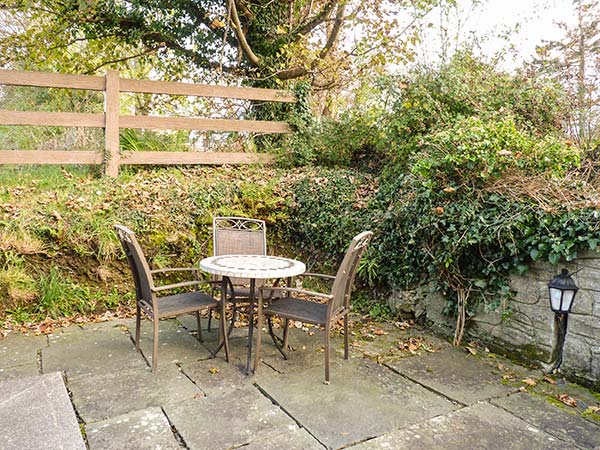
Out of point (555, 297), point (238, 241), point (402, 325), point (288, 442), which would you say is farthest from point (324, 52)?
point (288, 442)

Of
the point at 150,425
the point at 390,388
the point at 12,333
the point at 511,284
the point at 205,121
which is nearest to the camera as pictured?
the point at 150,425

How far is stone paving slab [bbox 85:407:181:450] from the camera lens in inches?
80.7

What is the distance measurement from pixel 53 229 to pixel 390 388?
10.9 ft

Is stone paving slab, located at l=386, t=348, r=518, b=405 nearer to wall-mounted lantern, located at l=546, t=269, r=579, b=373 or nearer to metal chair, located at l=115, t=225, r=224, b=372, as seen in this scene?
wall-mounted lantern, located at l=546, t=269, r=579, b=373

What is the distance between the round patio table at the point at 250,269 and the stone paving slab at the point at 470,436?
1139mm

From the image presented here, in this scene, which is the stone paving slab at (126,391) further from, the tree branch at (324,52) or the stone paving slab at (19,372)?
the tree branch at (324,52)

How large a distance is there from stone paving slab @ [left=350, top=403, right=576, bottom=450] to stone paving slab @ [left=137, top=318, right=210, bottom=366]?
1560 millimetres

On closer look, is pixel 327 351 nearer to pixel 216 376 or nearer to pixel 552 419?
pixel 216 376

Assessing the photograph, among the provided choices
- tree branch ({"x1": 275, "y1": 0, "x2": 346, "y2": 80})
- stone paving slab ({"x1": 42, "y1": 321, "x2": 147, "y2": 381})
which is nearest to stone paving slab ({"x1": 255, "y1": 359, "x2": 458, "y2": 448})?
stone paving slab ({"x1": 42, "y1": 321, "x2": 147, "y2": 381})

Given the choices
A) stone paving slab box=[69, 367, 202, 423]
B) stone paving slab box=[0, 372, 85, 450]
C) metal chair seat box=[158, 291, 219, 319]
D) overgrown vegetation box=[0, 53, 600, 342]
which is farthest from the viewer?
overgrown vegetation box=[0, 53, 600, 342]

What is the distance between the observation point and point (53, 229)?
4.00 metres

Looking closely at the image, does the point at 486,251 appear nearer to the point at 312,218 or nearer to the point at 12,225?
the point at 312,218

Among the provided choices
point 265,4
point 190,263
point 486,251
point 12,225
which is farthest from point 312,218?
point 265,4

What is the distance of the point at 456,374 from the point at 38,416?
8.40 ft
